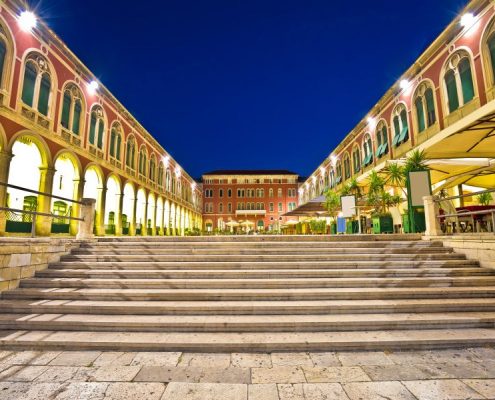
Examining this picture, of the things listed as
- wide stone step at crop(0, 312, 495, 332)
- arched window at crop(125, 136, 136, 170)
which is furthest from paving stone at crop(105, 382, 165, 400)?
arched window at crop(125, 136, 136, 170)

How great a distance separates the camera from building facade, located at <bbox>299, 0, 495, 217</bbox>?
1080cm

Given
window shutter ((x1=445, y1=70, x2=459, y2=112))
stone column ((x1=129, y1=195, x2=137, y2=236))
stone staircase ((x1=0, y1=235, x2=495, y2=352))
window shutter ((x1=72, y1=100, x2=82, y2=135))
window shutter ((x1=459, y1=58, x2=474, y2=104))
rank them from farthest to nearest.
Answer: stone column ((x1=129, y1=195, x2=137, y2=236)) < window shutter ((x1=72, y1=100, x2=82, y2=135)) < window shutter ((x1=445, y1=70, x2=459, y2=112)) < window shutter ((x1=459, y1=58, x2=474, y2=104)) < stone staircase ((x1=0, y1=235, x2=495, y2=352))

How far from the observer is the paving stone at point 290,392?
2814 mm

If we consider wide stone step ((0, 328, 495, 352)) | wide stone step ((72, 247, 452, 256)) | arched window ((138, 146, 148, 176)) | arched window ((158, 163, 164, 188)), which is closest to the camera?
wide stone step ((0, 328, 495, 352))

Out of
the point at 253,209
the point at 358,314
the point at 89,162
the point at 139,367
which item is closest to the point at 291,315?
the point at 358,314

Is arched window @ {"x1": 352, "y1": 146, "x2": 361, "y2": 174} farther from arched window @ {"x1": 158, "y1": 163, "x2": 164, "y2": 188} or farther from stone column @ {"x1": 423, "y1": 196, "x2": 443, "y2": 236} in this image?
arched window @ {"x1": 158, "y1": 163, "x2": 164, "y2": 188}

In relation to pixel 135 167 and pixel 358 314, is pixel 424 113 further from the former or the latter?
pixel 135 167

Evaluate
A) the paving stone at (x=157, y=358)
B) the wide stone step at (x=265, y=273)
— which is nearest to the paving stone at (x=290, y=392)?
the paving stone at (x=157, y=358)

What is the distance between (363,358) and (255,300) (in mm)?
2110

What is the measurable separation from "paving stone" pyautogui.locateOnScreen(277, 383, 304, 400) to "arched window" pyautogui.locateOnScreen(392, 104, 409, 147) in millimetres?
17506

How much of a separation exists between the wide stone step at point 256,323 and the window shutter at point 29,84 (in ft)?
38.9

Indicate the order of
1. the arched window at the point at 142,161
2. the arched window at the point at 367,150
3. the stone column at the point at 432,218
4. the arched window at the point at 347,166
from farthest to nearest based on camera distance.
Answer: the arched window at the point at 347,166 < the arched window at the point at 142,161 < the arched window at the point at 367,150 < the stone column at the point at 432,218

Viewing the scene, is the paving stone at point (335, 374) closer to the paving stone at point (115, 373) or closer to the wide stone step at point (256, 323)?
the wide stone step at point (256, 323)

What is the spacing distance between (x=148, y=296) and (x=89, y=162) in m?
14.6
